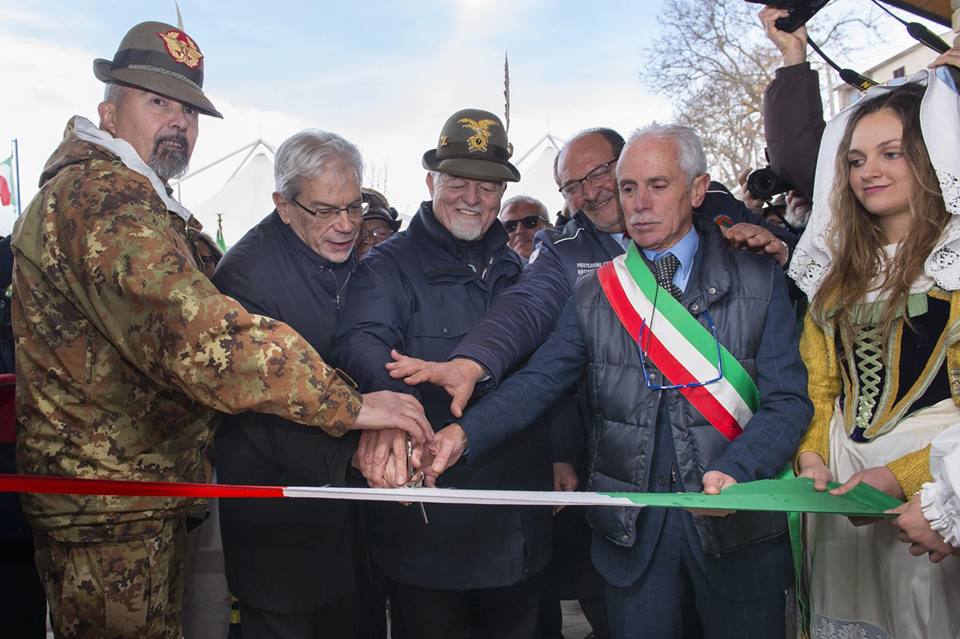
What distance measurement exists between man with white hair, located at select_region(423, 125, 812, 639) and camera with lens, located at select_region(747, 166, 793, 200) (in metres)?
0.69

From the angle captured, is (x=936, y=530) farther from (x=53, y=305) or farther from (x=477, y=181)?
(x=53, y=305)

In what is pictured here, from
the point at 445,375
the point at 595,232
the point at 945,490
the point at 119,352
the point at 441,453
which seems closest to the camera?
the point at 945,490

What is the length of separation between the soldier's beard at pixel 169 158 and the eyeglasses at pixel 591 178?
6.29 ft

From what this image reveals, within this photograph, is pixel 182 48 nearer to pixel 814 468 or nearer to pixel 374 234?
pixel 814 468

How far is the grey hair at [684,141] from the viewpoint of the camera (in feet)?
9.03

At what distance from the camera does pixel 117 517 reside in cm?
235

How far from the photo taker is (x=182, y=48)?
9.58 ft

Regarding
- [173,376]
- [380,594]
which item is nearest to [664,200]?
[173,376]

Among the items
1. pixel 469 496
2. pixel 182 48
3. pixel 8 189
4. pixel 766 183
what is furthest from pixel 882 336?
pixel 8 189

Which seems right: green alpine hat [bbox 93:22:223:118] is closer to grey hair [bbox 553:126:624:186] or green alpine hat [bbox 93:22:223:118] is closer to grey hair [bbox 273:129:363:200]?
grey hair [bbox 273:129:363:200]

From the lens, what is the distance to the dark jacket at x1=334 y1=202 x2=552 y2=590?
288cm

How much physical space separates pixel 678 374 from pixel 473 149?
1.44 metres

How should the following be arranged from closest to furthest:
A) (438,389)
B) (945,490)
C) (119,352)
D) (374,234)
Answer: (945,490) → (119,352) → (438,389) → (374,234)

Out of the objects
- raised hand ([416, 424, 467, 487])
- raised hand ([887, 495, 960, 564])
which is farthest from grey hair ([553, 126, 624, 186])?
raised hand ([887, 495, 960, 564])
